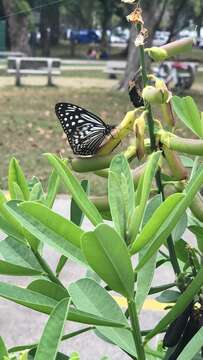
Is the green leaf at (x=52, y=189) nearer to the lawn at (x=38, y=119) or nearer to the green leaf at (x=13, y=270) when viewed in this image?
the green leaf at (x=13, y=270)

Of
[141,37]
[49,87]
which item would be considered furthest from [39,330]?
[49,87]

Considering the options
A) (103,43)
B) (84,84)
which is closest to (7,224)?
(84,84)

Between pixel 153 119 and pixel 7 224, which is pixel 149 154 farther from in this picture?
pixel 7 224

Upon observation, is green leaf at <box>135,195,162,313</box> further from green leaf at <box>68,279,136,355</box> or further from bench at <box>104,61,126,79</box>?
bench at <box>104,61,126,79</box>

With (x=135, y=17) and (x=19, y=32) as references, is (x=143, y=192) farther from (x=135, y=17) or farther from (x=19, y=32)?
(x=19, y=32)

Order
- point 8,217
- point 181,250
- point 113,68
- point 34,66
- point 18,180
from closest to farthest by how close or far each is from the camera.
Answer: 1. point 8,217
2. point 18,180
3. point 181,250
4. point 34,66
5. point 113,68

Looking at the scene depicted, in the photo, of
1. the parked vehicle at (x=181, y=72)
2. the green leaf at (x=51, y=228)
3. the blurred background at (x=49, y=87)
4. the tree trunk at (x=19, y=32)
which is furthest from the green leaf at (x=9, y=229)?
the tree trunk at (x=19, y=32)
